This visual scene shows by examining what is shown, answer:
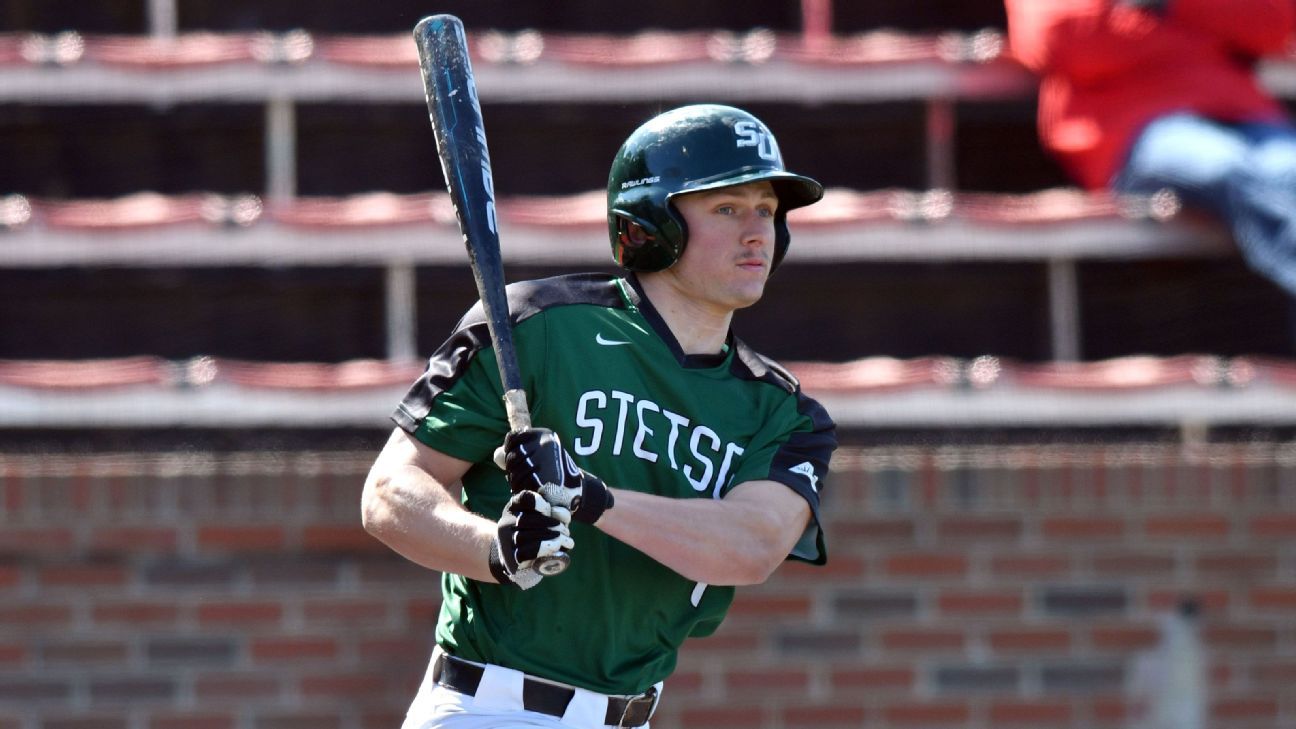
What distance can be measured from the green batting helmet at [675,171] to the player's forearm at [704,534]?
45 cm

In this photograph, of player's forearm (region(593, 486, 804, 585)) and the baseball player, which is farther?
the baseball player

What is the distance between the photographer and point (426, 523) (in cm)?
283

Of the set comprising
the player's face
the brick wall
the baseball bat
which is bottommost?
the brick wall

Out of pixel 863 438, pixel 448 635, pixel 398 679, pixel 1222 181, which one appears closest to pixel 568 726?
pixel 448 635

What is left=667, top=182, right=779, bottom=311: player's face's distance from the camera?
10.1ft

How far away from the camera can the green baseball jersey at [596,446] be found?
2979 millimetres

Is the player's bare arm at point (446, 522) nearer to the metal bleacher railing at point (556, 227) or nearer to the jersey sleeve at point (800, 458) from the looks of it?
the jersey sleeve at point (800, 458)

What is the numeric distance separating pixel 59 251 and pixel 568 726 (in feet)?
9.58

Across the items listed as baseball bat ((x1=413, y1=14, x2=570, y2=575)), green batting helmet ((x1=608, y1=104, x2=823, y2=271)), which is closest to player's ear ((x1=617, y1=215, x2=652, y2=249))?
green batting helmet ((x1=608, y1=104, x2=823, y2=271))

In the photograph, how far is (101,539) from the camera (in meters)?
5.07

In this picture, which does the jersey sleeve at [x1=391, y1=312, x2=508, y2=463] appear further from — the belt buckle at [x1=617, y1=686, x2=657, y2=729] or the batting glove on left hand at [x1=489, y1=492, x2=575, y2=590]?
the belt buckle at [x1=617, y1=686, x2=657, y2=729]

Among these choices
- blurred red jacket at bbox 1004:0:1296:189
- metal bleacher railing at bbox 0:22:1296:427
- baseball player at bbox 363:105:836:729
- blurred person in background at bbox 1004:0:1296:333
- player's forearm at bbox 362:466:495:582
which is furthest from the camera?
blurred red jacket at bbox 1004:0:1296:189

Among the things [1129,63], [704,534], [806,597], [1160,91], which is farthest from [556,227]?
[704,534]

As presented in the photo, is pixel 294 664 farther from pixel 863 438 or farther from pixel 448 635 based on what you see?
pixel 448 635
